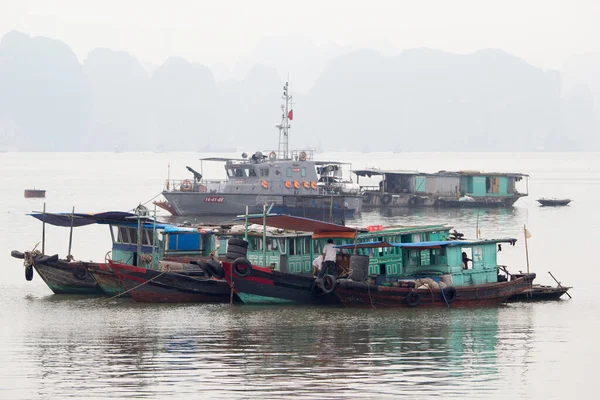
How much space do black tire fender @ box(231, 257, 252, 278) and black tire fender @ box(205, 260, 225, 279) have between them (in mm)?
519

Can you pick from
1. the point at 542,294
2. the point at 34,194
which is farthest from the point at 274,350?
the point at 34,194

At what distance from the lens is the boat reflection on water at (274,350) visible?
1069 inches

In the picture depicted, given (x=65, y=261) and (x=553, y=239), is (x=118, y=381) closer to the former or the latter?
(x=65, y=261)

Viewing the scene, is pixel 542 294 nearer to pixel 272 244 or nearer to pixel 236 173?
pixel 272 244

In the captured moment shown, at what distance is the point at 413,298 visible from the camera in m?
38.0

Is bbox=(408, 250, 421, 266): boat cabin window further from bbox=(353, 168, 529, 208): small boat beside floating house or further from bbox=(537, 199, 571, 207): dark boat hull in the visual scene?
bbox=(537, 199, 571, 207): dark boat hull

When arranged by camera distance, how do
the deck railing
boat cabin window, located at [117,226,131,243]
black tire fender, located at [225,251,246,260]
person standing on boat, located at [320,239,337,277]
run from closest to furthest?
1. black tire fender, located at [225,251,246,260]
2. person standing on boat, located at [320,239,337,277]
3. boat cabin window, located at [117,226,131,243]
4. the deck railing

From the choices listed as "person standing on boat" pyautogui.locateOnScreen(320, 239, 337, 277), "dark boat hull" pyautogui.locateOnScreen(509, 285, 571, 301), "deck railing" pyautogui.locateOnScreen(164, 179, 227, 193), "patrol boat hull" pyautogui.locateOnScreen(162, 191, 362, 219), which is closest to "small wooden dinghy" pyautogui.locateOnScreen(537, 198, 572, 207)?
"patrol boat hull" pyautogui.locateOnScreen(162, 191, 362, 219)

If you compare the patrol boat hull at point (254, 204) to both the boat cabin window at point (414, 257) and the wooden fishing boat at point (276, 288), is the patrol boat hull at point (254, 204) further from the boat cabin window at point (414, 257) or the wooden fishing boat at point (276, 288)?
the wooden fishing boat at point (276, 288)

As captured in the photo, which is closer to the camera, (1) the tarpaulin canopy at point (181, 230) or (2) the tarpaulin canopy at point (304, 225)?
(2) the tarpaulin canopy at point (304, 225)

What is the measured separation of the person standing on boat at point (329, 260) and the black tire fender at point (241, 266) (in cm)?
300

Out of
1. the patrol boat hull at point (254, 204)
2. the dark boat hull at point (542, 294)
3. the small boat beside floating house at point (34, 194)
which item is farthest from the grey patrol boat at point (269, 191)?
the small boat beside floating house at point (34, 194)

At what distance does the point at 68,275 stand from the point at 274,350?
541 inches

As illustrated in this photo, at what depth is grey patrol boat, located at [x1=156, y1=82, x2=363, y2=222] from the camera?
243 feet
